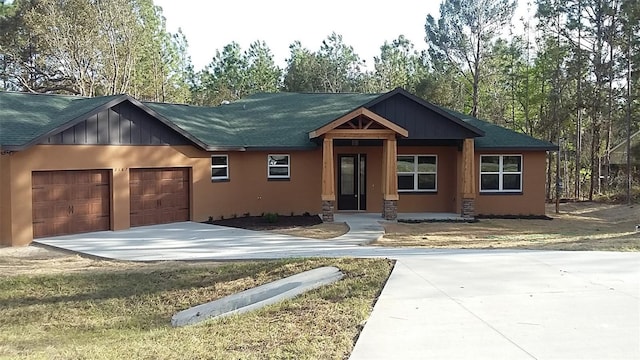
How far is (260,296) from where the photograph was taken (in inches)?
328

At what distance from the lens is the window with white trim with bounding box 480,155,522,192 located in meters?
20.3

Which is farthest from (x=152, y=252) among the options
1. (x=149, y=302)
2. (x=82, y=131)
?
(x=82, y=131)

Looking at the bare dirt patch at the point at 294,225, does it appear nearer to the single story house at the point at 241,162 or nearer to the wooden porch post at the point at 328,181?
the wooden porch post at the point at 328,181

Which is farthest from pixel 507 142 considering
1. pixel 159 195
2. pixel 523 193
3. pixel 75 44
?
pixel 75 44

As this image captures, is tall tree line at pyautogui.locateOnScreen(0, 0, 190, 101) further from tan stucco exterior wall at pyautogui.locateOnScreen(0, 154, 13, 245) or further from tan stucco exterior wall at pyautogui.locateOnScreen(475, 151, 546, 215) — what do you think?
tan stucco exterior wall at pyautogui.locateOnScreen(475, 151, 546, 215)

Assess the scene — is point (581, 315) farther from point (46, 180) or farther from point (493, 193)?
point (493, 193)

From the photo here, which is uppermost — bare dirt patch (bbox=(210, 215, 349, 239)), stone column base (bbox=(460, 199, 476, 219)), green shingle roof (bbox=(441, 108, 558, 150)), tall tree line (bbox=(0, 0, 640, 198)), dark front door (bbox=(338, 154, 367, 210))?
tall tree line (bbox=(0, 0, 640, 198))

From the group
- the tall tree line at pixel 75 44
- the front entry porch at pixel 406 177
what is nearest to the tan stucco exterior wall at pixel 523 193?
the front entry porch at pixel 406 177

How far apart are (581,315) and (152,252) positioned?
9273 millimetres

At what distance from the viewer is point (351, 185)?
20.8 meters

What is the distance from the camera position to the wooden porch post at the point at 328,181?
57.5 ft

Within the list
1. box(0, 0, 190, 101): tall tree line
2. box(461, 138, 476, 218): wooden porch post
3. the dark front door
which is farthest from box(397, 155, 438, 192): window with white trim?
box(0, 0, 190, 101): tall tree line

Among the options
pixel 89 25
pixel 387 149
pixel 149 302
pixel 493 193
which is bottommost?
pixel 149 302

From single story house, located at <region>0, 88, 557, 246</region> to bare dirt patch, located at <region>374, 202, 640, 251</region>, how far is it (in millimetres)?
1331
